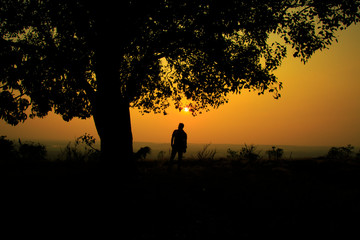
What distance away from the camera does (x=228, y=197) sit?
22.1 feet

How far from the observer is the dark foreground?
14.9 ft

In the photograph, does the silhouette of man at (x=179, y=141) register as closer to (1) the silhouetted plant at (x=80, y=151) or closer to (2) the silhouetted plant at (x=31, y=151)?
(1) the silhouetted plant at (x=80, y=151)

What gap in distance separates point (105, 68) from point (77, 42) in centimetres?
214

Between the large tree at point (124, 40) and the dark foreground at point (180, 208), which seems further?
the large tree at point (124, 40)

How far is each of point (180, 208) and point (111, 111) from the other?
5711 mm

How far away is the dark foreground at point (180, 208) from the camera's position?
4543mm

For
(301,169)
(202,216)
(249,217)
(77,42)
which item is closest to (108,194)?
(202,216)

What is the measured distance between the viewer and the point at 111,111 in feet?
32.6

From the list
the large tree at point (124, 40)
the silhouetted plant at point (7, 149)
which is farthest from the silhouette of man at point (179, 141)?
the silhouetted plant at point (7, 149)

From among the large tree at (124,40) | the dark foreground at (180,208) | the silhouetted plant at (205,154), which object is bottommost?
the dark foreground at (180,208)

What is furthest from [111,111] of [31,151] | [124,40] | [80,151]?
[31,151]

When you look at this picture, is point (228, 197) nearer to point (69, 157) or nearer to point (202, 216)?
point (202, 216)

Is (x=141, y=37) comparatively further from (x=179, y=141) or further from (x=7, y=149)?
(x=7, y=149)

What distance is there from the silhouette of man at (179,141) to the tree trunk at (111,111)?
109 inches
